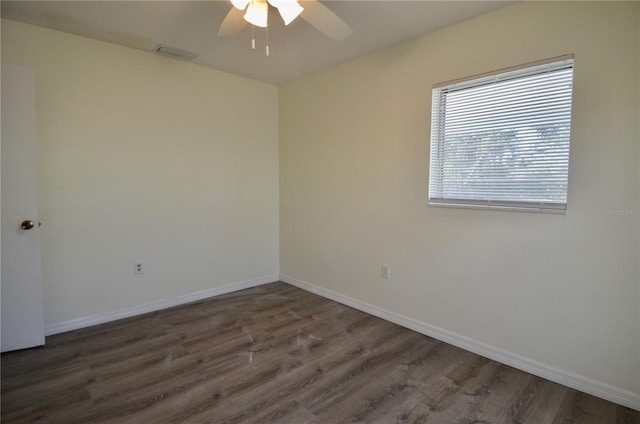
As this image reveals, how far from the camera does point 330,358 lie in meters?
2.42

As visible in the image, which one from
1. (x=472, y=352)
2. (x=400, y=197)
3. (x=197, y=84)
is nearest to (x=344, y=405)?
(x=472, y=352)

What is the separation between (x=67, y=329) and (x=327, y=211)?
8.49ft

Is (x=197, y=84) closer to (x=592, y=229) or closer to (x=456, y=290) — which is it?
(x=456, y=290)

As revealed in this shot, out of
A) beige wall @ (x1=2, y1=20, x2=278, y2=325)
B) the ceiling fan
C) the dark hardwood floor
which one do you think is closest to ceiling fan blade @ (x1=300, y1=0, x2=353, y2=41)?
the ceiling fan

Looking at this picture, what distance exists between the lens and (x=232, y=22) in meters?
2.07

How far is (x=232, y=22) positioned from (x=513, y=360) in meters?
2.94

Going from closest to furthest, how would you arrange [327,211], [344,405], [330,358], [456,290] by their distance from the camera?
[344,405] < [330,358] < [456,290] < [327,211]

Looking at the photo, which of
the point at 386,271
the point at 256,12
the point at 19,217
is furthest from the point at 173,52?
the point at 386,271

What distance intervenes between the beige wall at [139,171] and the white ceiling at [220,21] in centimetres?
25

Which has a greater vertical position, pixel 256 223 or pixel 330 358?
pixel 256 223

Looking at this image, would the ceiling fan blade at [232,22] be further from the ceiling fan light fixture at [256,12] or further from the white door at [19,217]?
the white door at [19,217]

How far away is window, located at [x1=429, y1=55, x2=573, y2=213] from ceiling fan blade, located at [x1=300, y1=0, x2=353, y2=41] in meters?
0.99

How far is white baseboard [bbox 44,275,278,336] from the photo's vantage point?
279cm

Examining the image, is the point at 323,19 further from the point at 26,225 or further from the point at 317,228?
the point at 26,225
